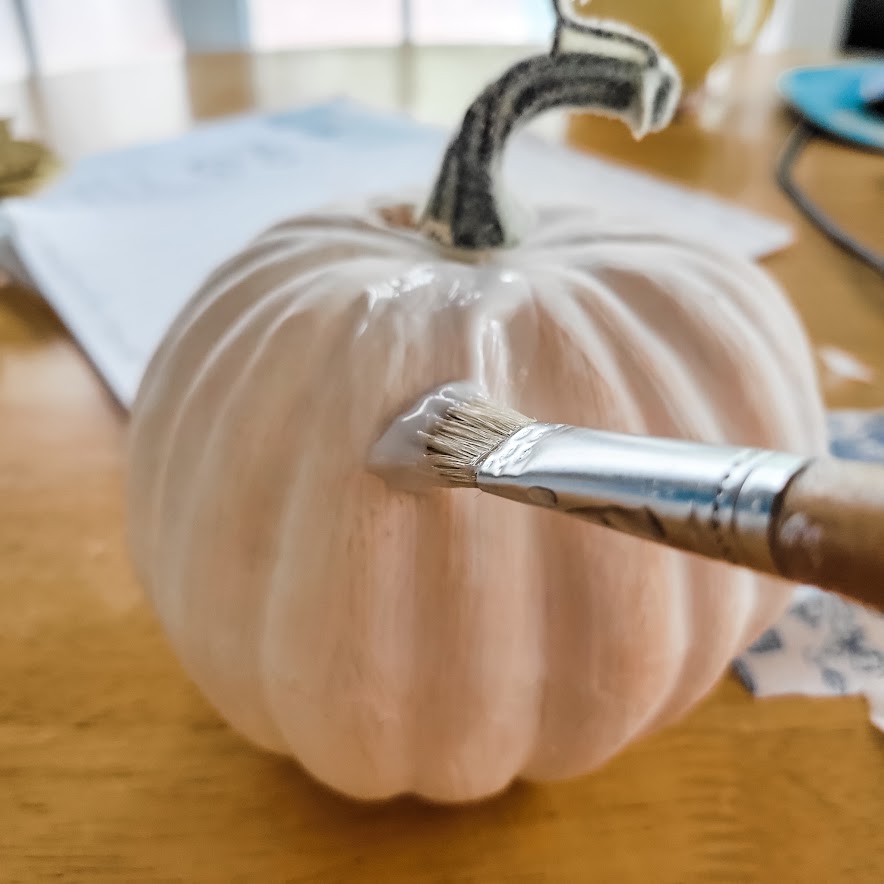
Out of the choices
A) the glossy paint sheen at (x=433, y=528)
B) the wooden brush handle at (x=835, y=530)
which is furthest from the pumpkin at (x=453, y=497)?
the wooden brush handle at (x=835, y=530)

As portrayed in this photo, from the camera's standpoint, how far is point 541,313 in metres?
0.32

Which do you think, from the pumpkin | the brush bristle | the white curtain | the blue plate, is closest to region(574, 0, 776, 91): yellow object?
the blue plate

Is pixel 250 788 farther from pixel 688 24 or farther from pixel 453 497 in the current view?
pixel 688 24

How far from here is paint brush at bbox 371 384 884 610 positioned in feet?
0.55

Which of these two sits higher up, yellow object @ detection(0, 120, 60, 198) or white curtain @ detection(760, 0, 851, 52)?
yellow object @ detection(0, 120, 60, 198)

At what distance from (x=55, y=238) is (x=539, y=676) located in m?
0.68

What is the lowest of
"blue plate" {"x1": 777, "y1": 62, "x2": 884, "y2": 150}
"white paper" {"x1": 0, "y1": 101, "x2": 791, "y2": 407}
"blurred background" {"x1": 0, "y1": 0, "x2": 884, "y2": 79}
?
"blurred background" {"x1": 0, "y1": 0, "x2": 884, "y2": 79}

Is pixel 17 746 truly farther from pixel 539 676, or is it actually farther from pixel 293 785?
pixel 539 676

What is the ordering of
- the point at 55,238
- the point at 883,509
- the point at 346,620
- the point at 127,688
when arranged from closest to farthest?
the point at 883,509
the point at 346,620
the point at 127,688
the point at 55,238

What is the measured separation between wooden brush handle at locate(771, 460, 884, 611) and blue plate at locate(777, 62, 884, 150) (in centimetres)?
102

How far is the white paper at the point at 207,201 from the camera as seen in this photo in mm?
729

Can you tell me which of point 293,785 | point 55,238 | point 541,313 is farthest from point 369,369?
point 55,238

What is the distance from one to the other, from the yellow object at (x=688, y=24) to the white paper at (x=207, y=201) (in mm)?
153

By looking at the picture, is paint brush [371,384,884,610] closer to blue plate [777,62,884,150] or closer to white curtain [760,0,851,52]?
blue plate [777,62,884,150]
